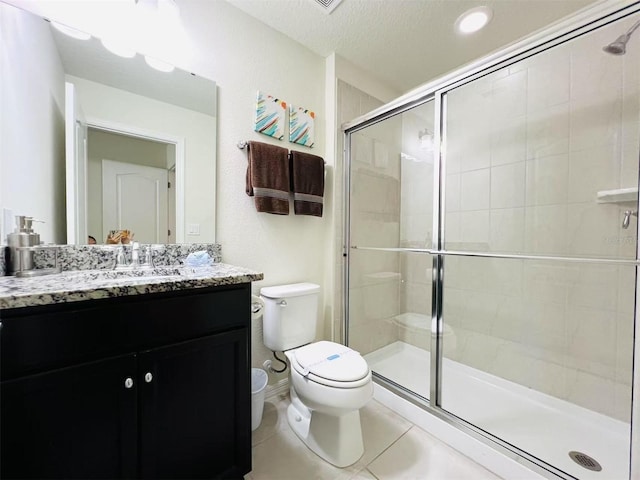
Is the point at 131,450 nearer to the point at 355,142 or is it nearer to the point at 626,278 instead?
the point at 355,142

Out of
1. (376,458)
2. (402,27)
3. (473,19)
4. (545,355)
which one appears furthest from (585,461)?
(402,27)

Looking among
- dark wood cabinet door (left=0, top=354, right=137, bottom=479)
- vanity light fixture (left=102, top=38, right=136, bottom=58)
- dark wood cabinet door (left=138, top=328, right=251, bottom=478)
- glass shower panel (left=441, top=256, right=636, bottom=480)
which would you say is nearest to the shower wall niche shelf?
glass shower panel (left=441, top=256, right=636, bottom=480)

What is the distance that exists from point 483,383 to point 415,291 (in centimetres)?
76

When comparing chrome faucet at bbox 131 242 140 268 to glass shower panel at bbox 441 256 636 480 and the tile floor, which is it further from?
glass shower panel at bbox 441 256 636 480

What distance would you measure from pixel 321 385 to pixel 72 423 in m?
0.82

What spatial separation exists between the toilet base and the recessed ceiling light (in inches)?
87.8

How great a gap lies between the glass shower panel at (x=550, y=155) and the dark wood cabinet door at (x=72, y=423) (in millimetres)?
1737

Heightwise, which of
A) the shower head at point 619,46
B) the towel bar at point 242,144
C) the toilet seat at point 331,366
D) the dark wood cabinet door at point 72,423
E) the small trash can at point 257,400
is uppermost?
the shower head at point 619,46

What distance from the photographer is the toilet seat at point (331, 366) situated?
1.13m

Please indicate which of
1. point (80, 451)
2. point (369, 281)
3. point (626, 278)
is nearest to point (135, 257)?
point (80, 451)

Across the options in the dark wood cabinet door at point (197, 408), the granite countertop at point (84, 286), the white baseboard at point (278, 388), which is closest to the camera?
the granite countertop at point (84, 286)

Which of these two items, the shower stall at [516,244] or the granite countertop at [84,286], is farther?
the shower stall at [516,244]

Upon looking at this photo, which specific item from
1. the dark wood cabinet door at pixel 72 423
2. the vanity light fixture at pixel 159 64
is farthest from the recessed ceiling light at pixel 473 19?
the dark wood cabinet door at pixel 72 423

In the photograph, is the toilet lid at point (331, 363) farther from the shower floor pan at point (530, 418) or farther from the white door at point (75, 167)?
the white door at point (75, 167)
